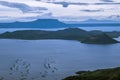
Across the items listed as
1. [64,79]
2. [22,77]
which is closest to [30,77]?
[22,77]

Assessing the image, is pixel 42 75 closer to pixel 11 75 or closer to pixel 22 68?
pixel 11 75

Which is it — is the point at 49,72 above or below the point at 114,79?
below

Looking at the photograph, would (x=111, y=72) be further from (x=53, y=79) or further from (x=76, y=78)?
(x=53, y=79)

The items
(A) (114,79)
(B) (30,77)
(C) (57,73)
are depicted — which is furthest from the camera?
(C) (57,73)

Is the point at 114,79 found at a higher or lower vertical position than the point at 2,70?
higher

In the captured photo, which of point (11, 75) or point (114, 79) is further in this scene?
point (11, 75)

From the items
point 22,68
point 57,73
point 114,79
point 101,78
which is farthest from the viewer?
point 22,68

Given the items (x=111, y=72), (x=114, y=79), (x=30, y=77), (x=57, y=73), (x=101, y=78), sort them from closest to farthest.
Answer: (x=114, y=79) → (x=101, y=78) → (x=111, y=72) → (x=30, y=77) → (x=57, y=73)

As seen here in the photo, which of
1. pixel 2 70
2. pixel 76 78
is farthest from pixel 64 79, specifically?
pixel 2 70

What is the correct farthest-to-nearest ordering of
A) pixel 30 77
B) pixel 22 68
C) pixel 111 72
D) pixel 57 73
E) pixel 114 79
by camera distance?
1. pixel 22 68
2. pixel 57 73
3. pixel 30 77
4. pixel 111 72
5. pixel 114 79
